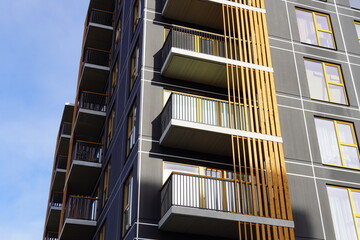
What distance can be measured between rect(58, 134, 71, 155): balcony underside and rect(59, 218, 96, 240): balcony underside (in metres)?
11.1

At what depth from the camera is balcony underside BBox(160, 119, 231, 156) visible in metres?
19.8

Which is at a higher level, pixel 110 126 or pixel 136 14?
pixel 136 14

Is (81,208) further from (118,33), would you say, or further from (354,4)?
(354,4)

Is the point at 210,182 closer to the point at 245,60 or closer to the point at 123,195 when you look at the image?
the point at 123,195

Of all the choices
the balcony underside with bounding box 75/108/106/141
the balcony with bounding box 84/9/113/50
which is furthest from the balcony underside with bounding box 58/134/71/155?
the balcony with bounding box 84/9/113/50

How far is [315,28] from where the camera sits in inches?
1010

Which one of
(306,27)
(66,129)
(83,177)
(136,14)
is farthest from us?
(66,129)

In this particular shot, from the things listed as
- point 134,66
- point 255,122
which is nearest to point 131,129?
point 134,66

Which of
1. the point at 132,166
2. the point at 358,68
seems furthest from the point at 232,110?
the point at 358,68

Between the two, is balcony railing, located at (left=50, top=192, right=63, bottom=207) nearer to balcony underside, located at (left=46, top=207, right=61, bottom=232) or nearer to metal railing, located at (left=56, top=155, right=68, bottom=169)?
metal railing, located at (left=56, top=155, right=68, bottom=169)

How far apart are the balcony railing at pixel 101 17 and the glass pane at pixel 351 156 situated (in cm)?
1914

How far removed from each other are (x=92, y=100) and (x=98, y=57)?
3.19 metres

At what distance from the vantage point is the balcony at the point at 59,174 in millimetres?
37594

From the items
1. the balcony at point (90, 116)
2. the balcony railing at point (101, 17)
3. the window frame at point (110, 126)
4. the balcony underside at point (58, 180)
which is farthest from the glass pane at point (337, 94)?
the balcony underside at point (58, 180)
